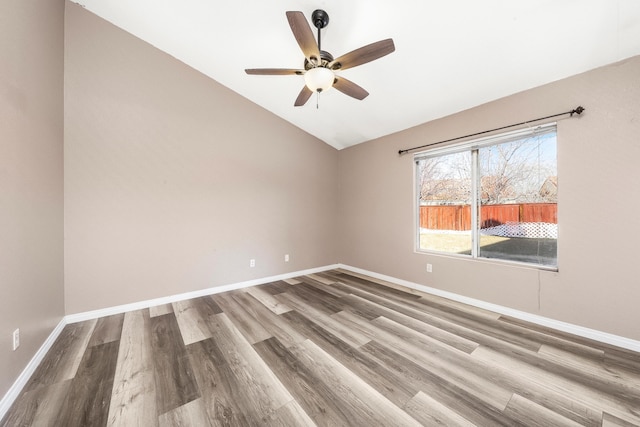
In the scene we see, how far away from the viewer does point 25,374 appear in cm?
162

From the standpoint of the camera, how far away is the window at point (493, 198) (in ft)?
8.34

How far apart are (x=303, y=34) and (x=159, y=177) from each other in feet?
8.21

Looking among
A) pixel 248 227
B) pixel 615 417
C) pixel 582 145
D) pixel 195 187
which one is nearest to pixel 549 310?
pixel 615 417

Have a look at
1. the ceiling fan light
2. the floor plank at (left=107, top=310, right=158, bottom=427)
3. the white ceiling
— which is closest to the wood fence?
the white ceiling

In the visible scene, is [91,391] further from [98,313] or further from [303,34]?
[303,34]

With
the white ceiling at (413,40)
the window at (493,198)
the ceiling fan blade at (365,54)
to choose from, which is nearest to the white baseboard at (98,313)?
the window at (493,198)

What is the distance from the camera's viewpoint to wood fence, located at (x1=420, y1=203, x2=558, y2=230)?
2.55 meters

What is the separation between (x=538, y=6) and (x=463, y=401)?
9.50 ft

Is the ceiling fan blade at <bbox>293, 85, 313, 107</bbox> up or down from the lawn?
up

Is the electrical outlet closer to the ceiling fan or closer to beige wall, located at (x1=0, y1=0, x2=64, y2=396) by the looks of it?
beige wall, located at (x1=0, y1=0, x2=64, y2=396)

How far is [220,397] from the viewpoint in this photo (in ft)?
4.93

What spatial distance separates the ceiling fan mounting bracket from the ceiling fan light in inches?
21.4

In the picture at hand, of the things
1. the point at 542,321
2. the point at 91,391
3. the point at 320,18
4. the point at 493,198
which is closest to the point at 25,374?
the point at 91,391

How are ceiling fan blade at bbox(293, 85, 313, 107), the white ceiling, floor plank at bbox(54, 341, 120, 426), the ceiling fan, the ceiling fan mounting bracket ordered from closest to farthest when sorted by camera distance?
floor plank at bbox(54, 341, 120, 426), the ceiling fan, the white ceiling, the ceiling fan mounting bracket, ceiling fan blade at bbox(293, 85, 313, 107)
